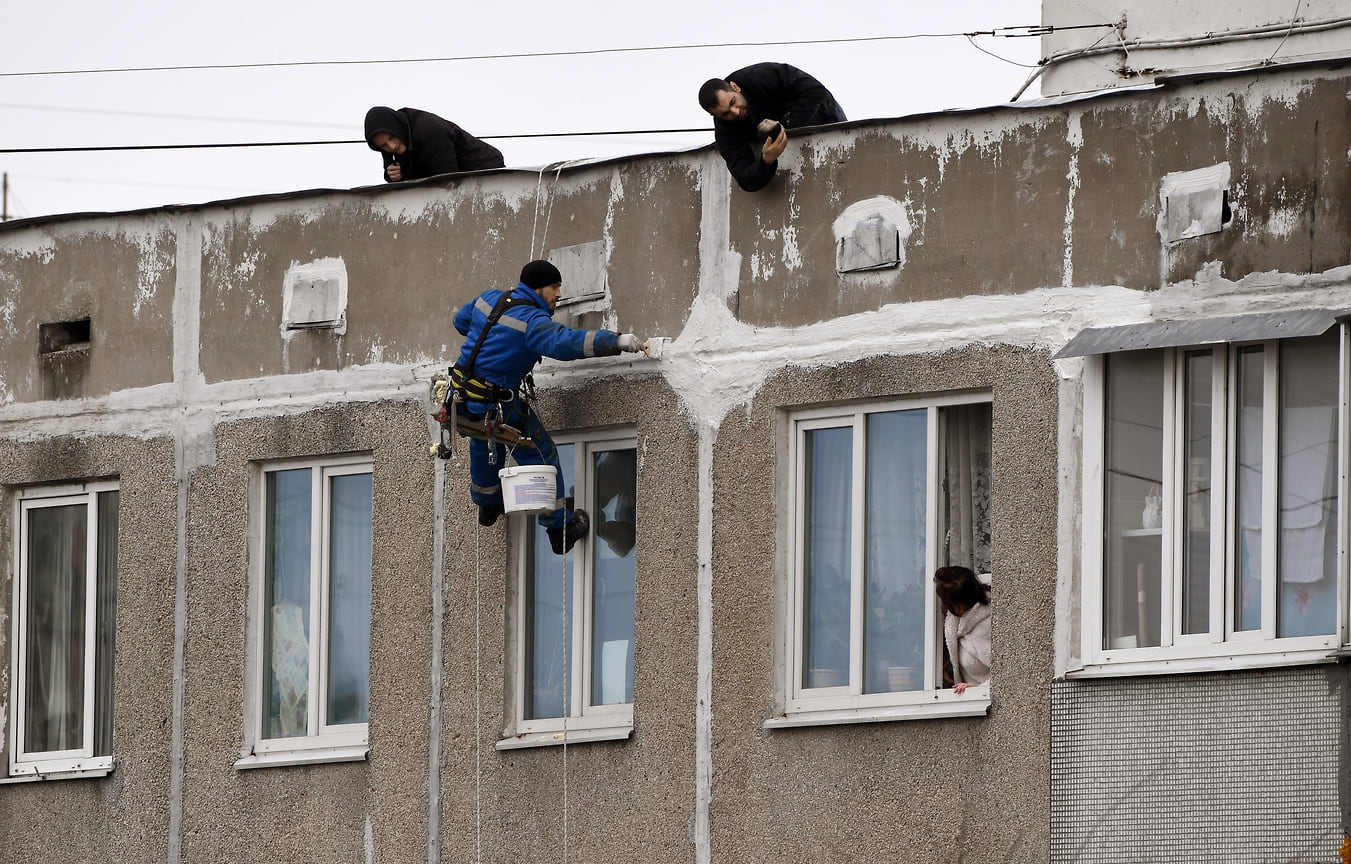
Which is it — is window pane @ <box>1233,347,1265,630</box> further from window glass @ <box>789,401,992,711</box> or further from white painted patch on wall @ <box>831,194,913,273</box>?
white painted patch on wall @ <box>831,194,913,273</box>

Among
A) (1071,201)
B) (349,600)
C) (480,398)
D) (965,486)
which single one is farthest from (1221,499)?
(349,600)

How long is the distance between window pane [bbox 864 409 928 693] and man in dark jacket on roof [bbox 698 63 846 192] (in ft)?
5.37

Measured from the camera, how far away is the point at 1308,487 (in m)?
13.8

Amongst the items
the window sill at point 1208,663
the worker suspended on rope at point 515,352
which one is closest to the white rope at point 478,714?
the worker suspended on rope at point 515,352

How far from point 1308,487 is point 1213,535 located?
21.6 inches

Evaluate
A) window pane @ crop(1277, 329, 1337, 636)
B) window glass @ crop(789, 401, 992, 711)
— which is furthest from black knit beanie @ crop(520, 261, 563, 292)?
window pane @ crop(1277, 329, 1337, 636)

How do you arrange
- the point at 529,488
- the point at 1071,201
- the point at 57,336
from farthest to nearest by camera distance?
the point at 57,336 → the point at 529,488 → the point at 1071,201

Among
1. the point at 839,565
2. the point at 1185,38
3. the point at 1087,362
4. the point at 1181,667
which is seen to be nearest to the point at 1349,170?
the point at 1087,362

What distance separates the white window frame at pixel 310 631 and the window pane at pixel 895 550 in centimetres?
357

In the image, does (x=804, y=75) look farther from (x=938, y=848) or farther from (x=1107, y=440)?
(x=938, y=848)

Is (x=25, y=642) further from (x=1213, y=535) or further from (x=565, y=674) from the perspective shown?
(x=1213, y=535)

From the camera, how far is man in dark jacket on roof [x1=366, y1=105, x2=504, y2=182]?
17703 mm

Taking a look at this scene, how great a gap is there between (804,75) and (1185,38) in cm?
443

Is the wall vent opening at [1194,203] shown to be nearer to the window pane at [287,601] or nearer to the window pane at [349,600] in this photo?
the window pane at [349,600]
